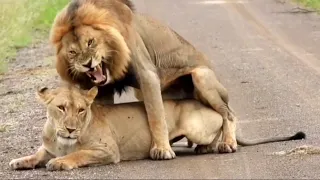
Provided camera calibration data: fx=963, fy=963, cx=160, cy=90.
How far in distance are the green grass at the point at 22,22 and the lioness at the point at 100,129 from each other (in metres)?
6.67

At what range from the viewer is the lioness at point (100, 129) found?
712cm

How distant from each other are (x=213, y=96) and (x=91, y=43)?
1.29 m

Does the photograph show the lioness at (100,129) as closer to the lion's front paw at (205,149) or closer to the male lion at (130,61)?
the lion's front paw at (205,149)

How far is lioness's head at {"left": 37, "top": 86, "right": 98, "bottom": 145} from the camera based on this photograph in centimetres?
707

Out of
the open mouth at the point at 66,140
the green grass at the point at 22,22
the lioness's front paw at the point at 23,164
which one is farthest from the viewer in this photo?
the green grass at the point at 22,22

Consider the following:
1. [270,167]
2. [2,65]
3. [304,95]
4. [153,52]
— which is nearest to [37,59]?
[2,65]

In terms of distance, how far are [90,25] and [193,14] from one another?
14980 mm

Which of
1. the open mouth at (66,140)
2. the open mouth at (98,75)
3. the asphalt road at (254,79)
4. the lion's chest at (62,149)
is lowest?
the asphalt road at (254,79)

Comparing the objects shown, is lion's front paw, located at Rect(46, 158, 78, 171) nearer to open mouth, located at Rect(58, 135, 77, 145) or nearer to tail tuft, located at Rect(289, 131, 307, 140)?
open mouth, located at Rect(58, 135, 77, 145)

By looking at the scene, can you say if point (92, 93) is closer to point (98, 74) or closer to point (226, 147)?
point (98, 74)

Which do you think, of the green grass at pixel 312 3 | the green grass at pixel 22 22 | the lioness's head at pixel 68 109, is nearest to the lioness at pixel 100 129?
the lioness's head at pixel 68 109

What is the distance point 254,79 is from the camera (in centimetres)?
1223

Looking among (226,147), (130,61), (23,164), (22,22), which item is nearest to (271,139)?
(226,147)

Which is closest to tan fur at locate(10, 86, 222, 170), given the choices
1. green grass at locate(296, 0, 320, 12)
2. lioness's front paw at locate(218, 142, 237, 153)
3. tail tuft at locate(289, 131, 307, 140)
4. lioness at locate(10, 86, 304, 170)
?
lioness at locate(10, 86, 304, 170)
